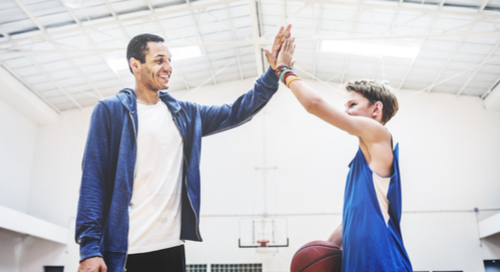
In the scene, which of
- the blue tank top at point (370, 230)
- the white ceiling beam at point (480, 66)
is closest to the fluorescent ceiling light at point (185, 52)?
the white ceiling beam at point (480, 66)

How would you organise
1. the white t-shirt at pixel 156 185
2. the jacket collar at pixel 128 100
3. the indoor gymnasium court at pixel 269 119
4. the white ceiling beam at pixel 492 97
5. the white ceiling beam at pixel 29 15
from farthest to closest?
1. the white ceiling beam at pixel 492 97
2. the indoor gymnasium court at pixel 269 119
3. the white ceiling beam at pixel 29 15
4. the jacket collar at pixel 128 100
5. the white t-shirt at pixel 156 185

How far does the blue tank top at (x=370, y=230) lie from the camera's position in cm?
194

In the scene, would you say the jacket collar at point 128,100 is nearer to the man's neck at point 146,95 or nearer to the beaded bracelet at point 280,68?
the man's neck at point 146,95

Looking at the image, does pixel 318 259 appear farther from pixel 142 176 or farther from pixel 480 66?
pixel 480 66

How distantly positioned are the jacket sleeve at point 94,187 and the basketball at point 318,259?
3.79 ft

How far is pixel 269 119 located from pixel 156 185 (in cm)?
A: 1126

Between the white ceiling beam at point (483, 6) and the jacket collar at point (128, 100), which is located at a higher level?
the white ceiling beam at point (483, 6)

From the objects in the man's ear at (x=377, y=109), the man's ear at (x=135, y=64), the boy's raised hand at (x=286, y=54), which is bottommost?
the man's ear at (x=377, y=109)

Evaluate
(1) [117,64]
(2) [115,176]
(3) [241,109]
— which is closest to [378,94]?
(3) [241,109]

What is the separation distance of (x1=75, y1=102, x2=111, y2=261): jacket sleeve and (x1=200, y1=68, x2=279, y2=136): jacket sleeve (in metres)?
0.60

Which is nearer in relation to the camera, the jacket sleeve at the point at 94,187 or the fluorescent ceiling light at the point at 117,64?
the jacket sleeve at the point at 94,187

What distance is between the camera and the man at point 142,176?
67.4 inches

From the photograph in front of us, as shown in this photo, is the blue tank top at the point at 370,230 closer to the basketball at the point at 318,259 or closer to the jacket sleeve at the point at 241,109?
the basketball at the point at 318,259

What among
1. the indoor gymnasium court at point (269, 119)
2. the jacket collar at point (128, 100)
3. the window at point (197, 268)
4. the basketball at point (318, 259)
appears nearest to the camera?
the jacket collar at point (128, 100)
